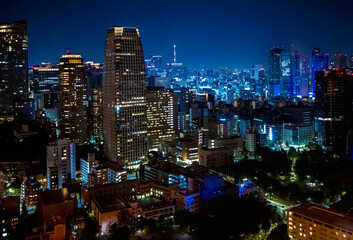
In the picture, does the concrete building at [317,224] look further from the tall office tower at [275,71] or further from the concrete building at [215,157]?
the tall office tower at [275,71]

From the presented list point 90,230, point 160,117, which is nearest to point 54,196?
point 90,230

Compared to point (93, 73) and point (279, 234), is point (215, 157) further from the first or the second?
point (93, 73)

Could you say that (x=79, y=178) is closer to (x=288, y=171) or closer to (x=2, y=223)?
(x=2, y=223)

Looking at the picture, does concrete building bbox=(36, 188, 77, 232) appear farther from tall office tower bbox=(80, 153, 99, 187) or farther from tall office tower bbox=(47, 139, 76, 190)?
tall office tower bbox=(80, 153, 99, 187)

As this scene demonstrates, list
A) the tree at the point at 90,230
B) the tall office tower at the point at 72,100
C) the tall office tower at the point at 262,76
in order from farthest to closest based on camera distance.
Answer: the tall office tower at the point at 262,76 < the tall office tower at the point at 72,100 < the tree at the point at 90,230

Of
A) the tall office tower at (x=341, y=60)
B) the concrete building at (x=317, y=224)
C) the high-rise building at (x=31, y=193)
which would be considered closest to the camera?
the concrete building at (x=317, y=224)

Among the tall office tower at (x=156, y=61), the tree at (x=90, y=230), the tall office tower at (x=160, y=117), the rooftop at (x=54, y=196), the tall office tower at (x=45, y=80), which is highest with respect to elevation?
the tall office tower at (x=156, y=61)

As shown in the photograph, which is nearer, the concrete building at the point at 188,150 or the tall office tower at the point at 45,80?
the concrete building at the point at 188,150

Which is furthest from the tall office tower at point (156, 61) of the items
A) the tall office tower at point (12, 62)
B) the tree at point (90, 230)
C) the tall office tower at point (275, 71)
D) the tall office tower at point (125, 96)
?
the tree at point (90, 230)
